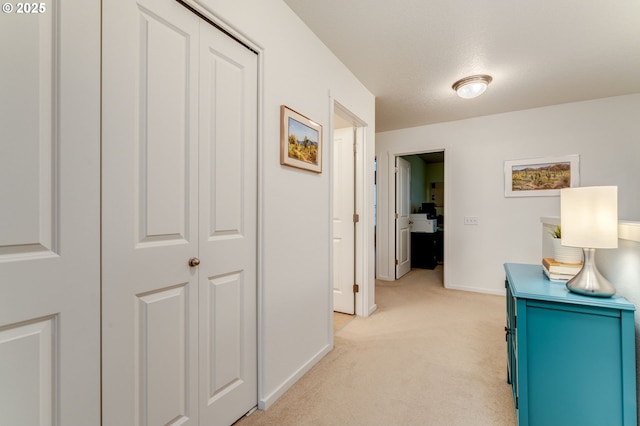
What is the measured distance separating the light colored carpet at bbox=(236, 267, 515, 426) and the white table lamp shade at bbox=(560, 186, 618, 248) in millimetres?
1051

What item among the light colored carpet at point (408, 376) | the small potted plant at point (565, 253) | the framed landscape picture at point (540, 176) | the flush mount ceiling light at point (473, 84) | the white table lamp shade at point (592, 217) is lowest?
the light colored carpet at point (408, 376)

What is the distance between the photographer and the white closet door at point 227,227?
134cm

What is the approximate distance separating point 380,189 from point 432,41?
2.57 metres

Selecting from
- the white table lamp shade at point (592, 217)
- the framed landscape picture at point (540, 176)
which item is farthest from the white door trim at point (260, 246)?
the framed landscape picture at point (540, 176)

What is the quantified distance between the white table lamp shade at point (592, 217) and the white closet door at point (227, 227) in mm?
1500

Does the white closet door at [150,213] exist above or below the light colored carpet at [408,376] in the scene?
above

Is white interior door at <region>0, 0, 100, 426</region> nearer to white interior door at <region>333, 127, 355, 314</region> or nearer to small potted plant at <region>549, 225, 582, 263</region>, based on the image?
small potted plant at <region>549, 225, 582, 263</region>

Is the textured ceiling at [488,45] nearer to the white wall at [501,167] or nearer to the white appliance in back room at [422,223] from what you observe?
the white wall at [501,167]

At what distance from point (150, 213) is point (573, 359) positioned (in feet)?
6.02

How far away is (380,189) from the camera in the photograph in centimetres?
459

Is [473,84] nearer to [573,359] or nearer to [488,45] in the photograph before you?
[488,45]

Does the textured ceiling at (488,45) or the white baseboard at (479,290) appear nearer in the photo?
the textured ceiling at (488,45)

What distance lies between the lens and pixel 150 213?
112 centimetres

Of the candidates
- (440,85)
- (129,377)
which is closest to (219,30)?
(129,377)
